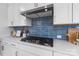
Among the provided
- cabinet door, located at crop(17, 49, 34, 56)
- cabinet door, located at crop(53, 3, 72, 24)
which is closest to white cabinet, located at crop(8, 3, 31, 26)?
cabinet door, located at crop(17, 49, 34, 56)

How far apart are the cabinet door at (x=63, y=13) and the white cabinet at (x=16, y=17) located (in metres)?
1.03

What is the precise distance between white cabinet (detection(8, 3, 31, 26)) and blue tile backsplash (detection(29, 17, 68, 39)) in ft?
0.59

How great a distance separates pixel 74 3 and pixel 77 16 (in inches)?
8.1

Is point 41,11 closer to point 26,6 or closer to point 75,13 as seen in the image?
point 26,6

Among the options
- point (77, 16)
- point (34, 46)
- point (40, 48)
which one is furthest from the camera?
point (34, 46)

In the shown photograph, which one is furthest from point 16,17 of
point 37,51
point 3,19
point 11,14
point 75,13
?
point 75,13

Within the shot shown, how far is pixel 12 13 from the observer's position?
10.1 feet

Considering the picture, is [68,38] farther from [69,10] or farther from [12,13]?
[12,13]

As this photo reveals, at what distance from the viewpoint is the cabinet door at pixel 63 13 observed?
1700 millimetres

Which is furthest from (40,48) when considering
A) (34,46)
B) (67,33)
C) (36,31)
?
(36,31)

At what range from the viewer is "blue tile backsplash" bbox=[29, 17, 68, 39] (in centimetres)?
225

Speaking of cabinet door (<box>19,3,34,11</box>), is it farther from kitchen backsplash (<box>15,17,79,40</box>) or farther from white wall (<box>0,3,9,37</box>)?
white wall (<box>0,3,9,37</box>)

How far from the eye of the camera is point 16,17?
116 inches

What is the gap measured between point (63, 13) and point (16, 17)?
1.52 metres
